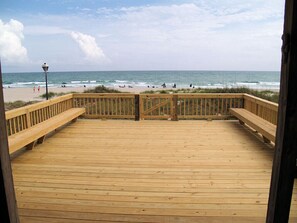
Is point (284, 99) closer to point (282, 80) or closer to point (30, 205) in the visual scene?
point (282, 80)

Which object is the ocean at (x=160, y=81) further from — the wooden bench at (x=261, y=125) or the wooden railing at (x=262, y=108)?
the wooden bench at (x=261, y=125)

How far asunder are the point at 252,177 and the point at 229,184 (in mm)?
417

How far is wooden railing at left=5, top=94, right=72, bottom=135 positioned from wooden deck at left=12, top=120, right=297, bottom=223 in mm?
578

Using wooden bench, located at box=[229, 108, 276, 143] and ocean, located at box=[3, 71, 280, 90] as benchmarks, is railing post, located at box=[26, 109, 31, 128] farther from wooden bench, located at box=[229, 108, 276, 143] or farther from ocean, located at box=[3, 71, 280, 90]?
ocean, located at box=[3, 71, 280, 90]

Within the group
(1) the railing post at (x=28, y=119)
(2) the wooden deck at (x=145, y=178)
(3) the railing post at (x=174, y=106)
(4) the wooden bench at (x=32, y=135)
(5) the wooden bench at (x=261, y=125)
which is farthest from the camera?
(3) the railing post at (x=174, y=106)

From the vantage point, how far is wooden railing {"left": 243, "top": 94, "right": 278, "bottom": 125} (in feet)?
15.1

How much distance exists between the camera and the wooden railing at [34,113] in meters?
4.06

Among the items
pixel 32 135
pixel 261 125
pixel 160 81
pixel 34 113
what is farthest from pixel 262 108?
pixel 160 81

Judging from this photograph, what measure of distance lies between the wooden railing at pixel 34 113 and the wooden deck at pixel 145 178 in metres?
0.58

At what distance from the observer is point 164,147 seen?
432cm

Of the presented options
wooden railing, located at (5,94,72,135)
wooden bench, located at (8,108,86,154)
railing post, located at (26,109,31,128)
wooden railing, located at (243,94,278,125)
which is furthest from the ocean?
railing post, located at (26,109,31,128)

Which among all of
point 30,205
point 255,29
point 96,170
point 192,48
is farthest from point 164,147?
point 255,29

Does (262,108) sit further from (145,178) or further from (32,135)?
(32,135)

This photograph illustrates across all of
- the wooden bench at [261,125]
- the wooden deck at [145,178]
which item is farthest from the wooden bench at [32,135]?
the wooden bench at [261,125]
